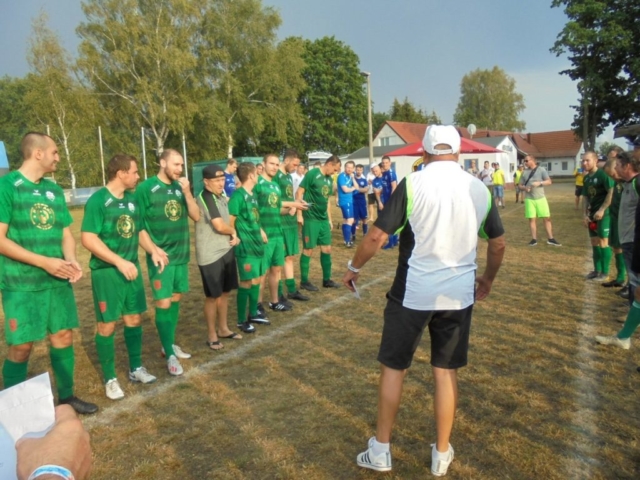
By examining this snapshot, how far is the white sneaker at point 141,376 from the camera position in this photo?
4.39m

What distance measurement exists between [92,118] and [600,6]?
37085 millimetres

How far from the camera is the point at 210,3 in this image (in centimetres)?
3575

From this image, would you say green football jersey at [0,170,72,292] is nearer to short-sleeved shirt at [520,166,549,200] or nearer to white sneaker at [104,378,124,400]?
white sneaker at [104,378,124,400]

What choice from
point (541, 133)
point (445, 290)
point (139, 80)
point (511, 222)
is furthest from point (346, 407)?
point (541, 133)

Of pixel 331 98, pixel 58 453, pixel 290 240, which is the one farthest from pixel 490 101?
pixel 58 453

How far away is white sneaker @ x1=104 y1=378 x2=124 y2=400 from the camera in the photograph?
4.10 m

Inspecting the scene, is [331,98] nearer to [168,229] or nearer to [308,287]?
[308,287]

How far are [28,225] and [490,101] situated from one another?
75.4m

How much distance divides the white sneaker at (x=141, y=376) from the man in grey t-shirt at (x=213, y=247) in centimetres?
87

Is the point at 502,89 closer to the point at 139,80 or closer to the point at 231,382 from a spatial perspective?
the point at 139,80

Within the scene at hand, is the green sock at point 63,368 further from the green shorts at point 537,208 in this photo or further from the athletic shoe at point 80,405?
the green shorts at point 537,208

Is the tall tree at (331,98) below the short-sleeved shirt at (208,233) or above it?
above

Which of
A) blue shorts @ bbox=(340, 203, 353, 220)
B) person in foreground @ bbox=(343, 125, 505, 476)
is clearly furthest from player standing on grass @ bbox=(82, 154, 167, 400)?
blue shorts @ bbox=(340, 203, 353, 220)

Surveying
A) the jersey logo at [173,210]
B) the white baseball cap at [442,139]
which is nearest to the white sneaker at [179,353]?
the jersey logo at [173,210]
